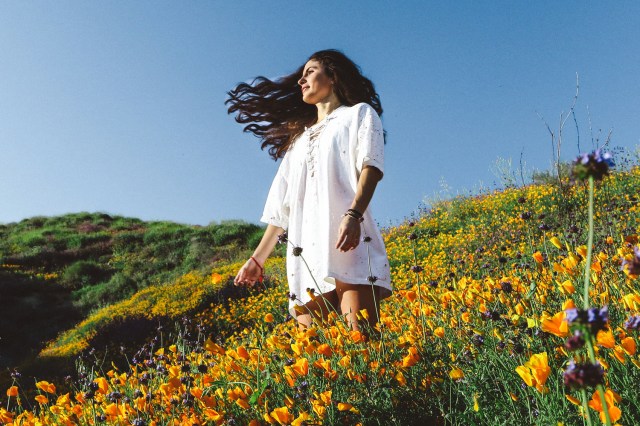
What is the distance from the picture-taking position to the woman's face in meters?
3.35

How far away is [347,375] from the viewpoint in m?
2.07

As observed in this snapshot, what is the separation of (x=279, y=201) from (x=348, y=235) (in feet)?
3.23

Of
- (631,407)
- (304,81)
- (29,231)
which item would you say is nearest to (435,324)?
(631,407)

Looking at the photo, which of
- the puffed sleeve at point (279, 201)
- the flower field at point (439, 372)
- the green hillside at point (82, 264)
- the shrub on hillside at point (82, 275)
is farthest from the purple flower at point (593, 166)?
the shrub on hillside at point (82, 275)

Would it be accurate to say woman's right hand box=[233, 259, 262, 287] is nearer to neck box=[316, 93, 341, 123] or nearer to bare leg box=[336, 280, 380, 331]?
bare leg box=[336, 280, 380, 331]

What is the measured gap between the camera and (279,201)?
11.6ft

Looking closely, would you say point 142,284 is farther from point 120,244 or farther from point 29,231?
point 29,231

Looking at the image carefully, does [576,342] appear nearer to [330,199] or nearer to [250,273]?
[330,199]

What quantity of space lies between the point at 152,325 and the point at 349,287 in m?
7.35

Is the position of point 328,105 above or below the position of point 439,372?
above

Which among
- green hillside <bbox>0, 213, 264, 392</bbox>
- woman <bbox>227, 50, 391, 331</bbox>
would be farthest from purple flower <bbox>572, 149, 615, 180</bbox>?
green hillside <bbox>0, 213, 264, 392</bbox>

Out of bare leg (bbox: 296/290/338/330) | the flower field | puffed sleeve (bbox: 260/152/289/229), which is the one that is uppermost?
puffed sleeve (bbox: 260/152/289/229)

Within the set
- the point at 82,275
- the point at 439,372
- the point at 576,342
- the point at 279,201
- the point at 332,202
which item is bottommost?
the point at 439,372

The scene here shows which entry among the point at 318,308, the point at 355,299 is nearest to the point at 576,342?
the point at 355,299
